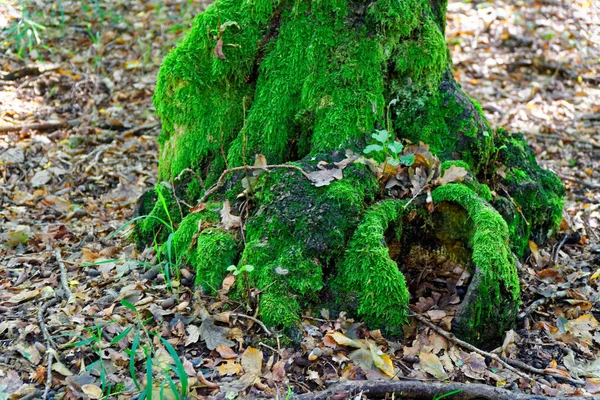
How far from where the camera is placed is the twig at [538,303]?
3.72m

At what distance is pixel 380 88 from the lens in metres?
3.94

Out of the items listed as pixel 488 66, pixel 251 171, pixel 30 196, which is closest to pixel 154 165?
pixel 30 196

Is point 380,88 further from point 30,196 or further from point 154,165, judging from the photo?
point 30,196

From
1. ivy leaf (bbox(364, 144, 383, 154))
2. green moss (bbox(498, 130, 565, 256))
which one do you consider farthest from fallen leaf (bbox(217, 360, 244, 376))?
green moss (bbox(498, 130, 565, 256))

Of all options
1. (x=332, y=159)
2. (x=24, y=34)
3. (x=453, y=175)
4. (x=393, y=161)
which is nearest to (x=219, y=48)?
(x=332, y=159)

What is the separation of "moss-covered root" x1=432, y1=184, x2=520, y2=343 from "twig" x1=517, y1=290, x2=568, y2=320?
0.65 feet

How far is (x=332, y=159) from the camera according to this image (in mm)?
3734

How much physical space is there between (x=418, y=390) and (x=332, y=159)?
150cm

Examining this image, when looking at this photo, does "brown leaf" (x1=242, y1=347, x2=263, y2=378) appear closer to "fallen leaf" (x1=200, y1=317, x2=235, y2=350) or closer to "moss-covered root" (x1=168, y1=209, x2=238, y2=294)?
"fallen leaf" (x1=200, y1=317, x2=235, y2=350)

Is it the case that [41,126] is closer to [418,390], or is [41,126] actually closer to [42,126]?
[42,126]

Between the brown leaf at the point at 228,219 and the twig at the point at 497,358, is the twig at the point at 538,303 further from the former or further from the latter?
the brown leaf at the point at 228,219

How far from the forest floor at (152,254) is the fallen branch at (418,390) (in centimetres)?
2

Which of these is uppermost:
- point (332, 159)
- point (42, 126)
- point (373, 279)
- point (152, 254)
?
point (332, 159)

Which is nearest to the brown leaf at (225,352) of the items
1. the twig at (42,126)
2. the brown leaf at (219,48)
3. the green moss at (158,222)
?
the green moss at (158,222)
